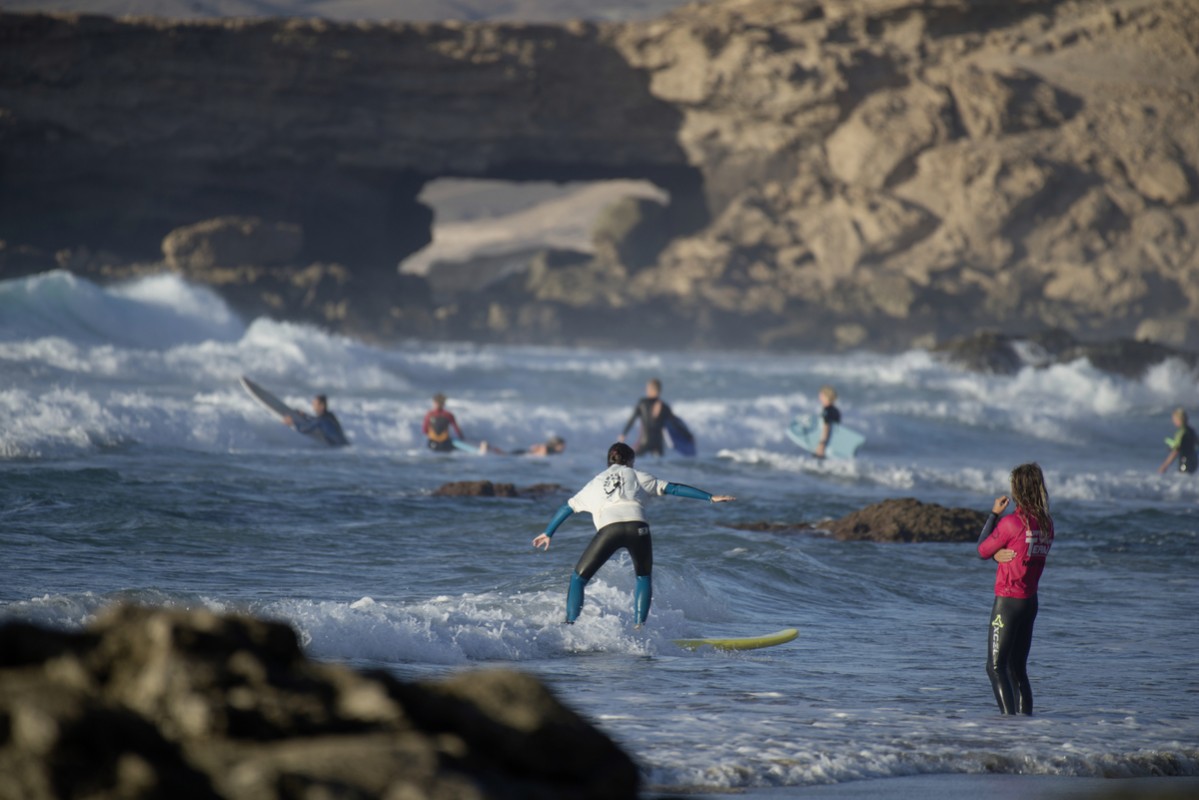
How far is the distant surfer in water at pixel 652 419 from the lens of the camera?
18781 mm

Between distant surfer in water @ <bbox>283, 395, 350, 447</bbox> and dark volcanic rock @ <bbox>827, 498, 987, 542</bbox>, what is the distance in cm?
828

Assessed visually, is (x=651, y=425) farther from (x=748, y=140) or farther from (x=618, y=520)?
(x=748, y=140)

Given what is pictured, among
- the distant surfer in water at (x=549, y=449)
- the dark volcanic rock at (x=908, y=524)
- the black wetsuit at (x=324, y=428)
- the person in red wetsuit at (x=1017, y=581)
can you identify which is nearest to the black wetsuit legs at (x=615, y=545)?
the person in red wetsuit at (x=1017, y=581)

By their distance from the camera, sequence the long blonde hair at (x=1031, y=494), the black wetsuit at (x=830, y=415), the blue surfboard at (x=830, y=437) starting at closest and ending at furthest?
the long blonde hair at (x=1031, y=494), the black wetsuit at (x=830, y=415), the blue surfboard at (x=830, y=437)

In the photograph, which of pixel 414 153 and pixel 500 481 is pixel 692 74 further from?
pixel 500 481

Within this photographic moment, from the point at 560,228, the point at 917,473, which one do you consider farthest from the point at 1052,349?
the point at 560,228

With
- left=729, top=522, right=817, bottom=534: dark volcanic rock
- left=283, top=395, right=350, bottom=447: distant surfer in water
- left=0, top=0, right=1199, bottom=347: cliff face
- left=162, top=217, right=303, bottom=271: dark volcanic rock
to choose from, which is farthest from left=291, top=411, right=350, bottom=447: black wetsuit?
left=162, top=217, right=303, bottom=271: dark volcanic rock

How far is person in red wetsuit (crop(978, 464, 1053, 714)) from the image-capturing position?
6.99m

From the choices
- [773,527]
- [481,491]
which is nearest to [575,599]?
[773,527]

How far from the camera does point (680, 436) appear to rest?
19.4 m

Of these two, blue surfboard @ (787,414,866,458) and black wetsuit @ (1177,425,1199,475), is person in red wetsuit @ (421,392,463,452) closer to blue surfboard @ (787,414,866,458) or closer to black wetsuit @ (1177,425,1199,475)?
blue surfboard @ (787,414,866,458)

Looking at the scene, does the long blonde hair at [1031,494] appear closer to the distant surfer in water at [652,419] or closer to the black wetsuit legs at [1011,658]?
the black wetsuit legs at [1011,658]

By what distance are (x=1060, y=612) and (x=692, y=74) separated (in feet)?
138

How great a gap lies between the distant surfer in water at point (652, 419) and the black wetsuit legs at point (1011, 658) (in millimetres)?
11567
